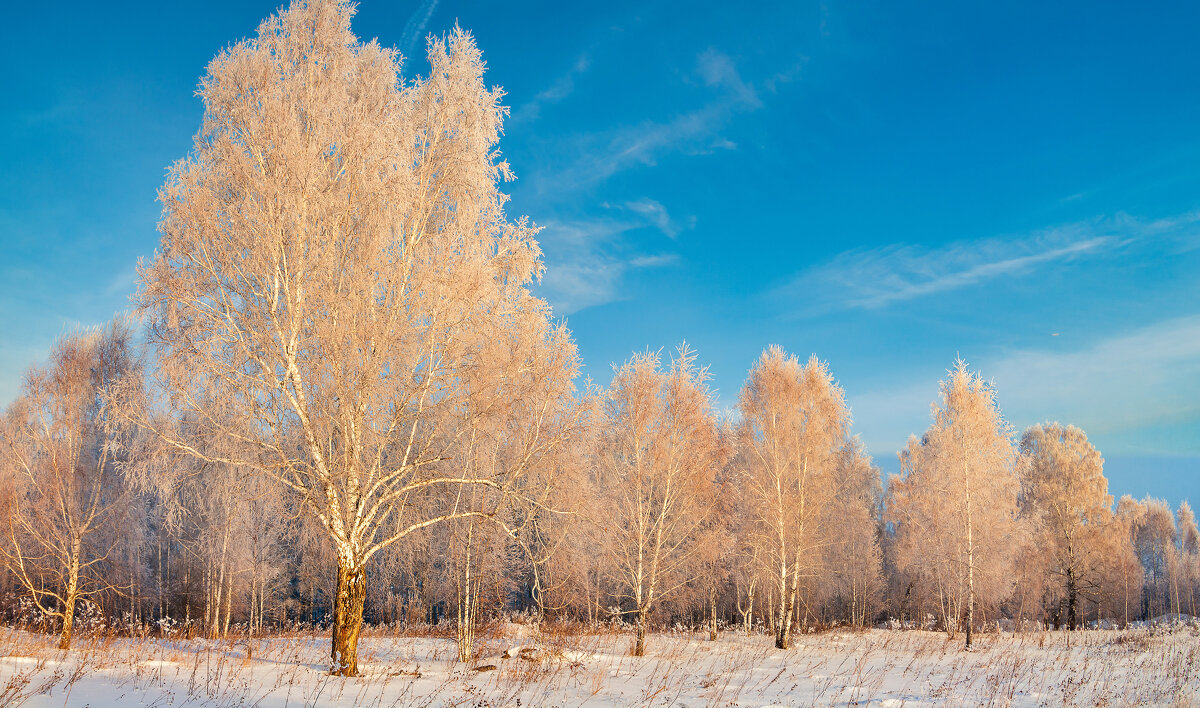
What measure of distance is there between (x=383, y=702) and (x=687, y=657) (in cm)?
991

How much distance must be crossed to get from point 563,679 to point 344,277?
8.01 m

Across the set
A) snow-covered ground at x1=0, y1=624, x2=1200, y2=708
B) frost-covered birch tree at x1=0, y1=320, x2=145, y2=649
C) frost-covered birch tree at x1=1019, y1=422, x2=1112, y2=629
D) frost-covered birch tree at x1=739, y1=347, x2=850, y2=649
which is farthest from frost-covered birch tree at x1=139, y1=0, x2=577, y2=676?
frost-covered birch tree at x1=1019, y1=422, x2=1112, y2=629

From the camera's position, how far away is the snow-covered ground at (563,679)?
27.5 feet

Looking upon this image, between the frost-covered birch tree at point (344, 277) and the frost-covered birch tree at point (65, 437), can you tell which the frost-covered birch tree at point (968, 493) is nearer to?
the frost-covered birch tree at point (344, 277)

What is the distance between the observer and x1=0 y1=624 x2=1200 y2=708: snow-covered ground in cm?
838

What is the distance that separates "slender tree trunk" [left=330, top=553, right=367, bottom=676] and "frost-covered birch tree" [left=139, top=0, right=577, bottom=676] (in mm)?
34

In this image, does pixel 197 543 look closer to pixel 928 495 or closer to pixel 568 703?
pixel 568 703

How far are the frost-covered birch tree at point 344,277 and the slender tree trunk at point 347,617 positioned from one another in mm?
34

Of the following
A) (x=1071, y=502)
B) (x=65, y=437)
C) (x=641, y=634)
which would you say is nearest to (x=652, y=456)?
(x=641, y=634)

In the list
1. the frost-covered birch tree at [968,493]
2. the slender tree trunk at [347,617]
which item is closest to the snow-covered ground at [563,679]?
the slender tree trunk at [347,617]

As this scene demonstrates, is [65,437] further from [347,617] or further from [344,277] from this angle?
[347,617]

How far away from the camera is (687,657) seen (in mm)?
16156

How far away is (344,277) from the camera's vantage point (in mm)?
11031

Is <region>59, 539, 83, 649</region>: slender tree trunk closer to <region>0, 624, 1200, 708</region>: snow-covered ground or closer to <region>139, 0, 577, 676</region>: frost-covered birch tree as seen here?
<region>0, 624, 1200, 708</region>: snow-covered ground
